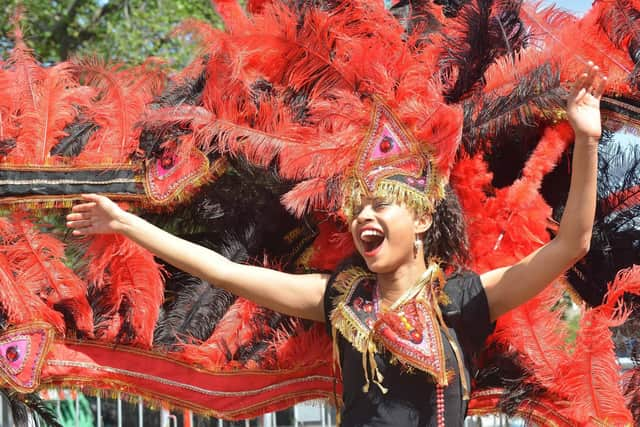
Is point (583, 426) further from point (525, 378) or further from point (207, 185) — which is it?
point (207, 185)

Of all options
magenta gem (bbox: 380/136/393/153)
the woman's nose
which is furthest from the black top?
magenta gem (bbox: 380/136/393/153)

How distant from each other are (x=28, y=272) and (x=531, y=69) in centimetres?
167

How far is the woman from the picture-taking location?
2.50 m

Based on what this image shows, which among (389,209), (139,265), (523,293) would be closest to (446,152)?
(389,209)

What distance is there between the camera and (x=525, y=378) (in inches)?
113

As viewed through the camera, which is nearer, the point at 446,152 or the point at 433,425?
the point at 433,425

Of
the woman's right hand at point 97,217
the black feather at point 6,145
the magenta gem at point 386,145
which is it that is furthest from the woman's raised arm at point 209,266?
the black feather at point 6,145

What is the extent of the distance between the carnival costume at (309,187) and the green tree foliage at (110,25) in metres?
5.19

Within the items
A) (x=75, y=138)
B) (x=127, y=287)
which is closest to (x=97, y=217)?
(x=127, y=287)

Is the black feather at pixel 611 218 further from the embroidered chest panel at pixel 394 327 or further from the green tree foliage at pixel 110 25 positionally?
the green tree foliage at pixel 110 25

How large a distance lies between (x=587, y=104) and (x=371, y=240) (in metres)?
0.64

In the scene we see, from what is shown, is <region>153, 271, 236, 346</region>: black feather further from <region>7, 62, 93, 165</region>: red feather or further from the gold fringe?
the gold fringe

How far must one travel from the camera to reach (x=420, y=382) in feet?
8.28

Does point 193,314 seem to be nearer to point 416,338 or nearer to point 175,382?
point 175,382
